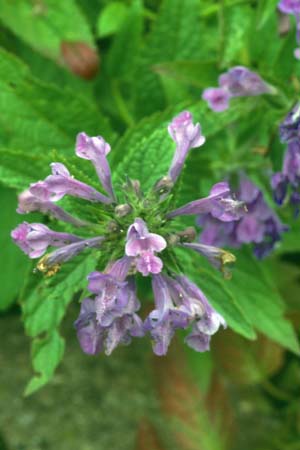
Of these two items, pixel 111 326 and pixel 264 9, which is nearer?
pixel 111 326

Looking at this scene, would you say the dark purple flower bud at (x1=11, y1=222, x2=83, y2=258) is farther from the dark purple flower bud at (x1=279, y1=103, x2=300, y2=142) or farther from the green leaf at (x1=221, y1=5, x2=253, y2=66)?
the green leaf at (x1=221, y1=5, x2=253, y2=66)

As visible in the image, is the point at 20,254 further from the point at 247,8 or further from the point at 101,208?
the point at 247,8

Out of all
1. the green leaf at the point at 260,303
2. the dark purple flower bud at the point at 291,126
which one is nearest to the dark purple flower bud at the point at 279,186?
the dark purple flower bud at the point at 291,126

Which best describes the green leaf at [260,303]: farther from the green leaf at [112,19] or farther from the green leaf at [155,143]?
the green leaf at [112,19]

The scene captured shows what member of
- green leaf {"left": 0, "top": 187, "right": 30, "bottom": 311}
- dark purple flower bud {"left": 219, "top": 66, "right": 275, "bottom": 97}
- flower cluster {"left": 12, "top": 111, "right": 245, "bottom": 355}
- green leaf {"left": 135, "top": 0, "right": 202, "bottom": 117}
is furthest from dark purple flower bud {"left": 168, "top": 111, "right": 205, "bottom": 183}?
green leaf {"left": 0, "top": 187, "right": 30, "bottom": 311}

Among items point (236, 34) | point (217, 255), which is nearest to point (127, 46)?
point (236, 34)

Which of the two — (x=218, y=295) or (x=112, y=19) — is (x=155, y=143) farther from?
(x=112, y=19)
